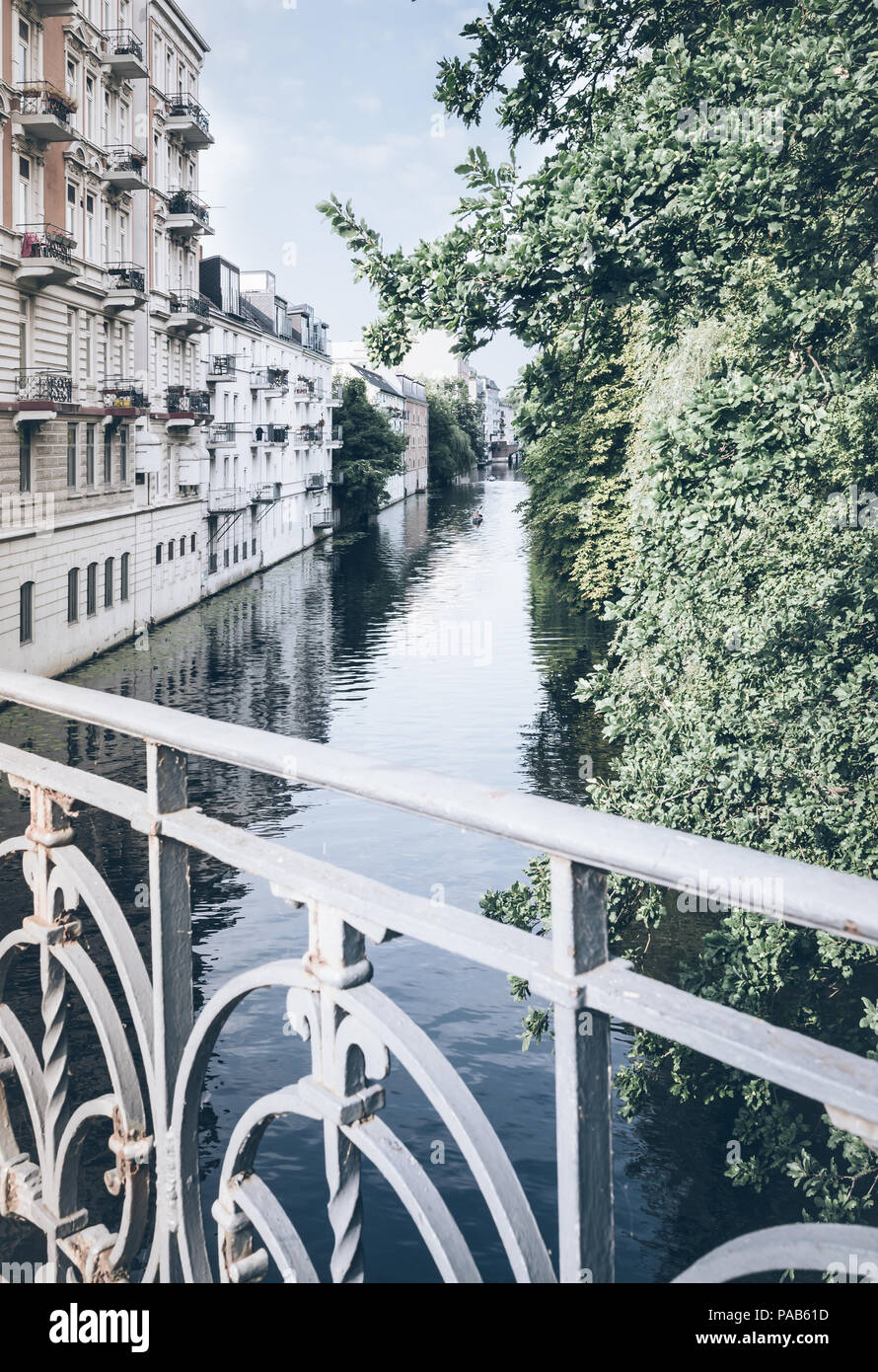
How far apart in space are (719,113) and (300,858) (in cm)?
763

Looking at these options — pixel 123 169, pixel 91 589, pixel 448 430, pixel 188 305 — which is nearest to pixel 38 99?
pixel 123 169

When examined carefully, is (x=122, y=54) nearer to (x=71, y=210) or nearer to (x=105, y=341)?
(x=71, y=210)

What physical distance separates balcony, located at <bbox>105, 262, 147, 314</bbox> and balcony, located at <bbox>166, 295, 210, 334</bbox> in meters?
7.38

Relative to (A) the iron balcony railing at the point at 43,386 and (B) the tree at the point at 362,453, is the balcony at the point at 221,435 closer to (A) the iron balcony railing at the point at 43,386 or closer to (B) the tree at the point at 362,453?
(A) the iron balcony railing at the point at 43,386

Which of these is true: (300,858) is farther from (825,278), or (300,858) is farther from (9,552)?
(9,552)

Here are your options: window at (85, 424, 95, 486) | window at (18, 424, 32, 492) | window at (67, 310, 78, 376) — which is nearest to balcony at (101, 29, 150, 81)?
window at (67, 310, 78, 376)

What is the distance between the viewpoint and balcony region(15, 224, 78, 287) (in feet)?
100

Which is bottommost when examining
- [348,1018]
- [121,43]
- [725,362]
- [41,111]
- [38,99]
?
[348,1018]

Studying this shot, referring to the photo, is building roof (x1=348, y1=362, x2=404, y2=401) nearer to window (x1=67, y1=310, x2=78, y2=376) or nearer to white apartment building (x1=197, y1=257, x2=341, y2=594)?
white apartment building (x1=197, y1=257, x2=341, y2=594)

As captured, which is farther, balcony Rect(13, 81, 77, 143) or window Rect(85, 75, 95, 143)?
window Rect(85, 75, 95, 143)

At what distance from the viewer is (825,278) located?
8531 mm

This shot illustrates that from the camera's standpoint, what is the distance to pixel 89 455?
37.1 meters

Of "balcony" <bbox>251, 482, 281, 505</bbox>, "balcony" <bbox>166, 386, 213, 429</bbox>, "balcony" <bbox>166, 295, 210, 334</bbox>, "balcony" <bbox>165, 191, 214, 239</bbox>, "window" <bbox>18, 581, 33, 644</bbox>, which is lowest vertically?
"window" <bbox>18, 581, 33, 644</bbox>

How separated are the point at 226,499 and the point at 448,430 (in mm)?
100247
